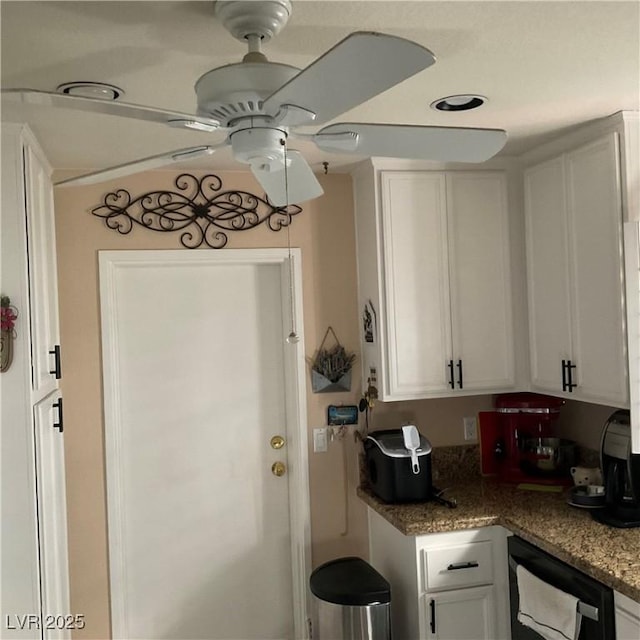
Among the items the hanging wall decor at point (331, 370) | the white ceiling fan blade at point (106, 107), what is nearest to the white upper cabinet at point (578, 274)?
the hanging wall decor at point (331, 370)

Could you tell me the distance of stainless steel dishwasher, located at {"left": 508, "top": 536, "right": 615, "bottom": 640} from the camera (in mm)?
2119

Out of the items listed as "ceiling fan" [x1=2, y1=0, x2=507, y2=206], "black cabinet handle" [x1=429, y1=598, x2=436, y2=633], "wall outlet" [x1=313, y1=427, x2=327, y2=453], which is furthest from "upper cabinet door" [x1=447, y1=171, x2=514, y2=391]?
"ceiling fan" [x1=2, y1=0, x2=507, y2=206]

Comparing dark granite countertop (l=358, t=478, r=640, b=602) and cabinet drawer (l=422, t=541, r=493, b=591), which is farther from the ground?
dark granite countertop (l=358, t=478, r=640, b=602)

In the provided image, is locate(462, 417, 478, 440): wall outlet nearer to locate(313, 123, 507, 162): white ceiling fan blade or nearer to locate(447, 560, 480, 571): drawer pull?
locate(447, 560, 480, 571): drawer pull

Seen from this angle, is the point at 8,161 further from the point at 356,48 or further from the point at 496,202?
the point at 496,202

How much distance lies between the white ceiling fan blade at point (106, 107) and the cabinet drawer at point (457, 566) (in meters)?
2.03

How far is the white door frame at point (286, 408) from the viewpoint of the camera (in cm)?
301

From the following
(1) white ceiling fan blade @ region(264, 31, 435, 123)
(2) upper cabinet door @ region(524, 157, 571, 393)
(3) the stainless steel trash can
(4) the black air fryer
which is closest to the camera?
(1) white ceiling fan blade @ region(264, 31, 435, 123)

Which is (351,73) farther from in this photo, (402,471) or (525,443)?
(525,443)

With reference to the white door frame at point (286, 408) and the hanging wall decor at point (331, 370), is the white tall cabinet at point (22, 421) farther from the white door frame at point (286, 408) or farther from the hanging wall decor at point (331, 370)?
the hanging wall decor at point (331, 370)

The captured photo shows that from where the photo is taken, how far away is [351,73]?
1.11 meters

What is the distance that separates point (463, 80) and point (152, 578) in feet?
8.23

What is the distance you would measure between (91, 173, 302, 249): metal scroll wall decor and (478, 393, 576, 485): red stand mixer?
1.42m

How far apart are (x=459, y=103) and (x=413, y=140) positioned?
80 centimetres
